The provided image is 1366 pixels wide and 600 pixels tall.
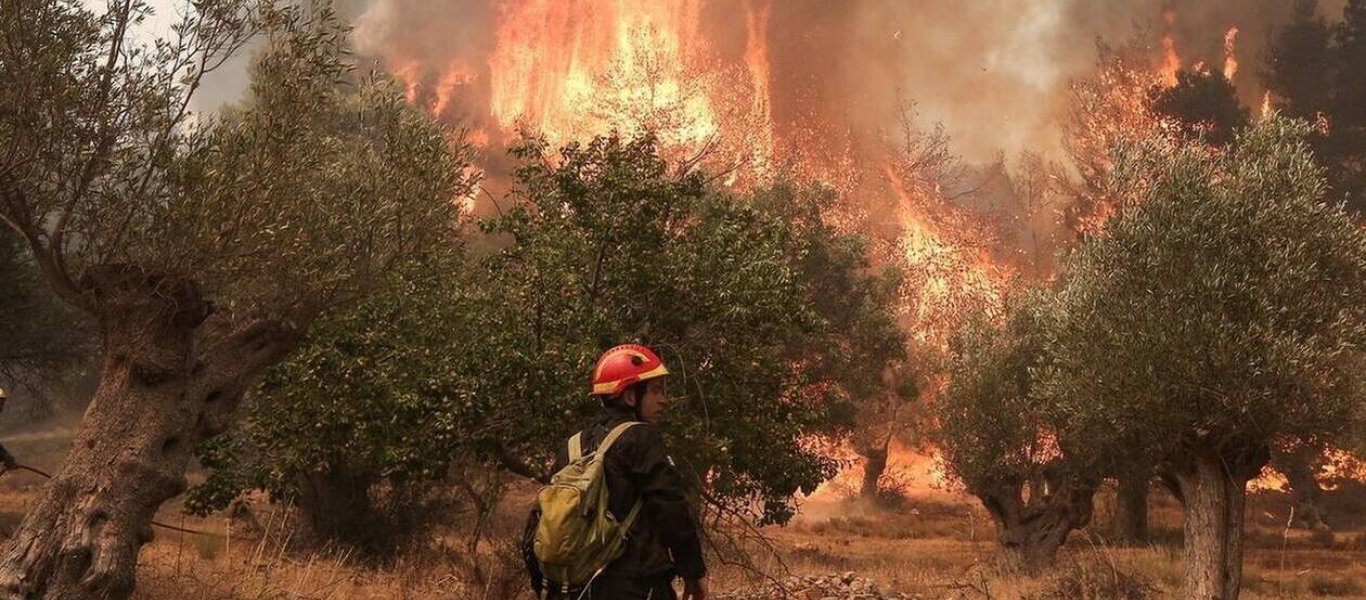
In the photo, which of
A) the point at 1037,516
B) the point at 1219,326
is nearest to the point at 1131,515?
the point at 1037,516

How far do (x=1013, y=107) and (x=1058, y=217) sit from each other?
38355mm

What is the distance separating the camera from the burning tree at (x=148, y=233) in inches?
461

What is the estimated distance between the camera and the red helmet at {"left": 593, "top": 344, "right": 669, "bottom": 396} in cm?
661

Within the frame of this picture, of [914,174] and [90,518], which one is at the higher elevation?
[914,174]

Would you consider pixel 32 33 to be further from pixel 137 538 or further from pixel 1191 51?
pixel 1191 51

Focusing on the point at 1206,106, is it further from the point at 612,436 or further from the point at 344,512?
the point at 612,436

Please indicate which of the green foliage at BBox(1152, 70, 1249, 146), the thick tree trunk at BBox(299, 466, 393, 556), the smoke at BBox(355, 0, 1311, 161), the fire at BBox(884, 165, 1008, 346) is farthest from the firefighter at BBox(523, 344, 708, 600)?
the smoke at BBox(355, 0, 1311, 161)

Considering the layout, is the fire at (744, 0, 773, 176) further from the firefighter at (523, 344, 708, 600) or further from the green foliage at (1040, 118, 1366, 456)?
the firefighter at (523, 344, 708, 600)

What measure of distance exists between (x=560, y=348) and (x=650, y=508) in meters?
9.06

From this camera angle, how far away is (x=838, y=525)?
5022 cm

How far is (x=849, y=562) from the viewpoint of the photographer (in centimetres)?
3369

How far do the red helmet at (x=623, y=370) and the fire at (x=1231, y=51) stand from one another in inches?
3882

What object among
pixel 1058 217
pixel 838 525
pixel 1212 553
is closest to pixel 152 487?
pixel 1212 553

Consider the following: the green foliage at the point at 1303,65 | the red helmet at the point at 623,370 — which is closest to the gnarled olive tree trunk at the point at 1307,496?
the green foliage at the point at 1303,65
